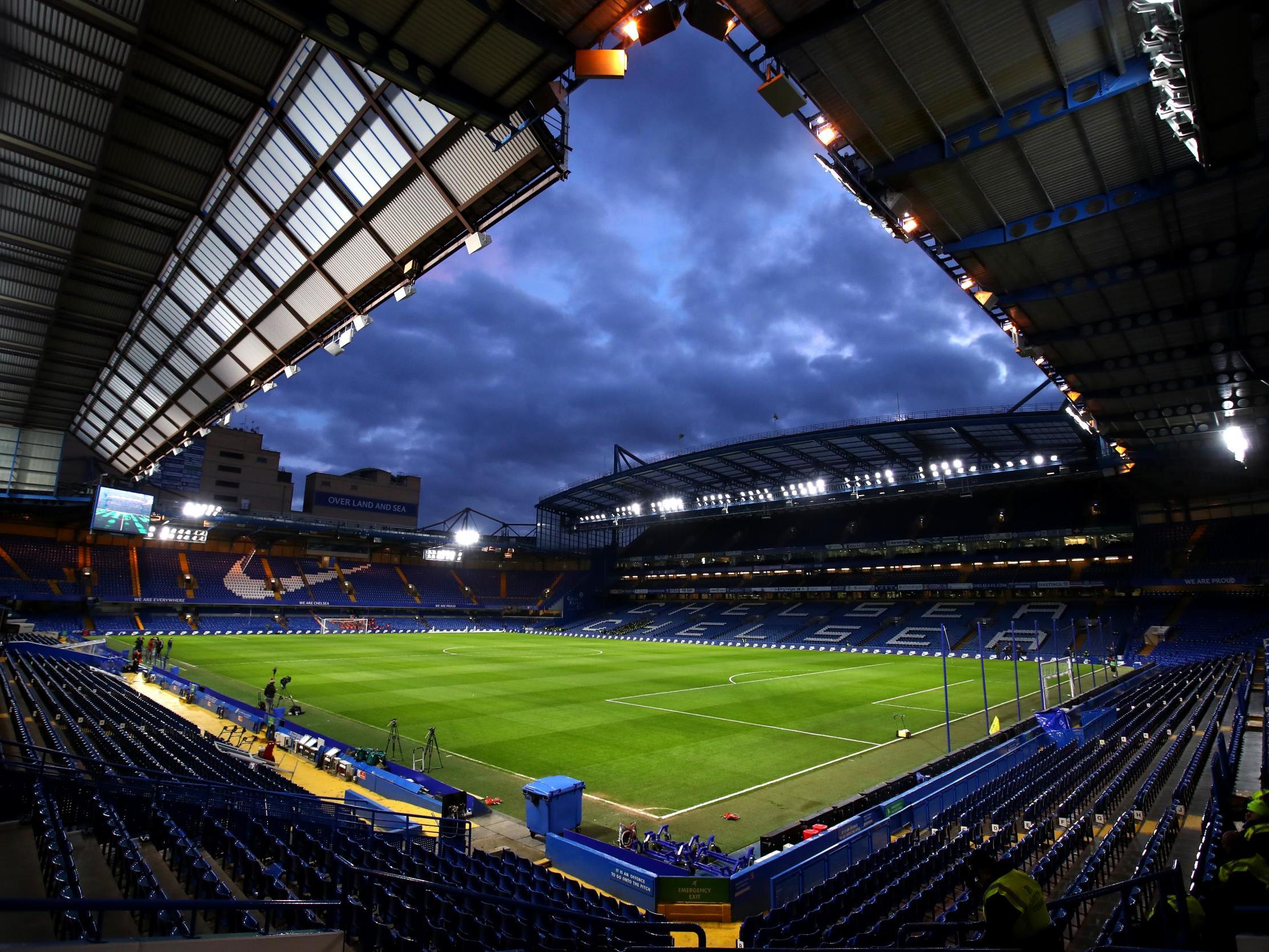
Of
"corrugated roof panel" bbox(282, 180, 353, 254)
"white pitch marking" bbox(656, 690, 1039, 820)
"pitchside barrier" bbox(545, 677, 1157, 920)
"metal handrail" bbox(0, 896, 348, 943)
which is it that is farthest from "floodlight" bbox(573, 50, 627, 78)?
→ "white pitch marking" bbox(656, 690, 1039, 820)

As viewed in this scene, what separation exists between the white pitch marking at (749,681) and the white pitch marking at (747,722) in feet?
1.58

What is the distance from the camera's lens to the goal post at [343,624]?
6581cm

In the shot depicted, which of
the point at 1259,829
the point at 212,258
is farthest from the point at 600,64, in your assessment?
the point at 212,258

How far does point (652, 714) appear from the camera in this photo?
1085 inches

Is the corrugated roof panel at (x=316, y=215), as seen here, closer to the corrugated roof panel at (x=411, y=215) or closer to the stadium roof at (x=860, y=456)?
the corrugated roof panel at (x=411, y=215)

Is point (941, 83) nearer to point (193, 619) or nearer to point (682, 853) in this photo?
point (682, 853)

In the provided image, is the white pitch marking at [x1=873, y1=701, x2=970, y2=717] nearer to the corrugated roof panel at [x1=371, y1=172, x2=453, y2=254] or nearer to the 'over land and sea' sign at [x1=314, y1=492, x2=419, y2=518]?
the corrugated roof panel at [x1=371, y1=172, x2=453, y2=254]

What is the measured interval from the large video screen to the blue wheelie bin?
141 feet

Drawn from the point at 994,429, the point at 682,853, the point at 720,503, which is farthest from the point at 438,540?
the point at 682,853

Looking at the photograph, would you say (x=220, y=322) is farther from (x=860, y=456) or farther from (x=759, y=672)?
(x=860, y=456)

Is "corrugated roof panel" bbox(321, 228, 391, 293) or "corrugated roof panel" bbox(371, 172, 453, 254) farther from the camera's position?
"corrugated roof panel" bbox(321, 228, 391, 293)

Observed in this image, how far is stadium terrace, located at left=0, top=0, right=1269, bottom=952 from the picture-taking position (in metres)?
7.07

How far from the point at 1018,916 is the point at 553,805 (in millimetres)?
10423

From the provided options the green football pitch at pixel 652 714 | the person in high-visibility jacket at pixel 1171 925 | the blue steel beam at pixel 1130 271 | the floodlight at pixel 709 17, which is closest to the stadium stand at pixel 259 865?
the person in high-visibility jacket at pixel 1171 925
